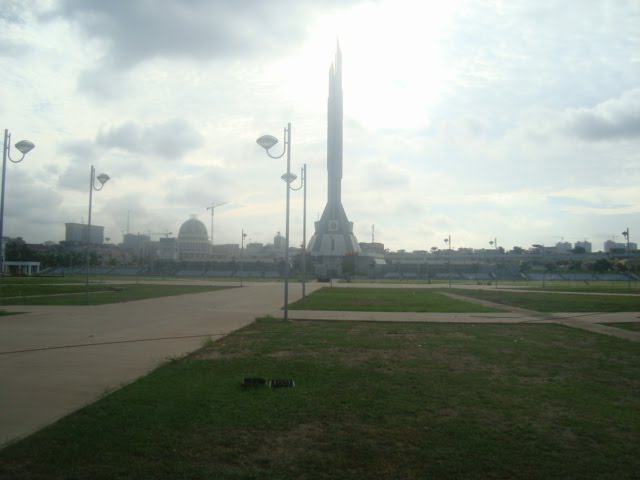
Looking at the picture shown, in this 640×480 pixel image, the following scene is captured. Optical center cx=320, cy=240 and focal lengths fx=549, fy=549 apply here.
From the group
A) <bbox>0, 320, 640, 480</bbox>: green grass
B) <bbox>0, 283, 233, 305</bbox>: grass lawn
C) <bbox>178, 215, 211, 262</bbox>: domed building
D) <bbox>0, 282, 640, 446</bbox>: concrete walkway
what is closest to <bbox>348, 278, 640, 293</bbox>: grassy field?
<bbox>0, 282, 640, 446</bbox>: concrete walkway

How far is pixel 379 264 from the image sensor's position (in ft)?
443

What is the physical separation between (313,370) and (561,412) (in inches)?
179

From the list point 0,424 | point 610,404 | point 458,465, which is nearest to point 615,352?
point 610,404

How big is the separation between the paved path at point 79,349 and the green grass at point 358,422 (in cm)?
64

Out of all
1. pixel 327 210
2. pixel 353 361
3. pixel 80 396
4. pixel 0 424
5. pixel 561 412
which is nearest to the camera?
pixel 0 424

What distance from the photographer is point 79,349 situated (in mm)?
13195

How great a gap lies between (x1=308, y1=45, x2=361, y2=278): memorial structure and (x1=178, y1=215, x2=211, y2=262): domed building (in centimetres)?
4528

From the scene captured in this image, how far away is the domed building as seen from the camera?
174 meters

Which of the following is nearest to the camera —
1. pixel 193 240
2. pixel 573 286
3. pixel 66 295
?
pixel 66 295

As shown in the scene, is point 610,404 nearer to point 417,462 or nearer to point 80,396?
point 417,462

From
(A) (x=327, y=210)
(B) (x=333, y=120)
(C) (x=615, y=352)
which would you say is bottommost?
(C) (x=615, y=352)

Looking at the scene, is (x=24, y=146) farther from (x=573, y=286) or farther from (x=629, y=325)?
(x=573, y=286)

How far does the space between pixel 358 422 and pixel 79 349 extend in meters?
8.68

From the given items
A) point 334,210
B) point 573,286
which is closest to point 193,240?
point 334,210
